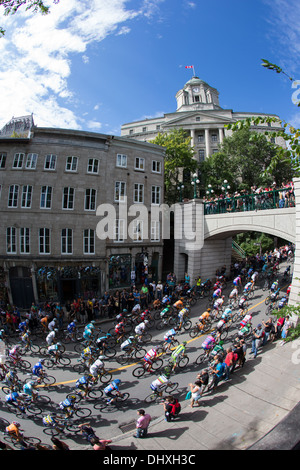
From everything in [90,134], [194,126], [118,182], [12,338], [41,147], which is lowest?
[12,338]

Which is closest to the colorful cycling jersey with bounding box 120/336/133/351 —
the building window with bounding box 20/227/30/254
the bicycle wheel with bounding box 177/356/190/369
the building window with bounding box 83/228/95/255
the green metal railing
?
the bicycle wheel with bounding box 177/356/190/369

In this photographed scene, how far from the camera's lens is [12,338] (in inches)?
667

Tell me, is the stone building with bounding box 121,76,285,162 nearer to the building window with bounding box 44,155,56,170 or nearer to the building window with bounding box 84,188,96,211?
the building window with bounding box 84,188,96,211

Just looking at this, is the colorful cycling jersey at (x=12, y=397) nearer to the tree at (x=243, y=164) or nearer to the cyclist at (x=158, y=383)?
the cyclist at (x=158, y=383)

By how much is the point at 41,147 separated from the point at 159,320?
1870 cm

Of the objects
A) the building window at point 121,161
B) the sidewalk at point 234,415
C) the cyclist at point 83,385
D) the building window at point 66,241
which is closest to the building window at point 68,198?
the building window at point 66,241

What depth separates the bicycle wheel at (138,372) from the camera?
11.8 meters

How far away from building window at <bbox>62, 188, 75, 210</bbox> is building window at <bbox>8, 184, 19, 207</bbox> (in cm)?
418

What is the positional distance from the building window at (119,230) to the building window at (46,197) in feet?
21.2

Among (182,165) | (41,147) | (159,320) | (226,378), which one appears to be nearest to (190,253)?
(159,320)

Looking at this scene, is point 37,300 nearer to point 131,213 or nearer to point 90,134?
point 131,213

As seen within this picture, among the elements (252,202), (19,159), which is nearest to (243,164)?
(252,202)

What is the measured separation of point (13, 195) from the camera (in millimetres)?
23094

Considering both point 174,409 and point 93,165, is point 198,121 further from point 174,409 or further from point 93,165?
point 174,409
